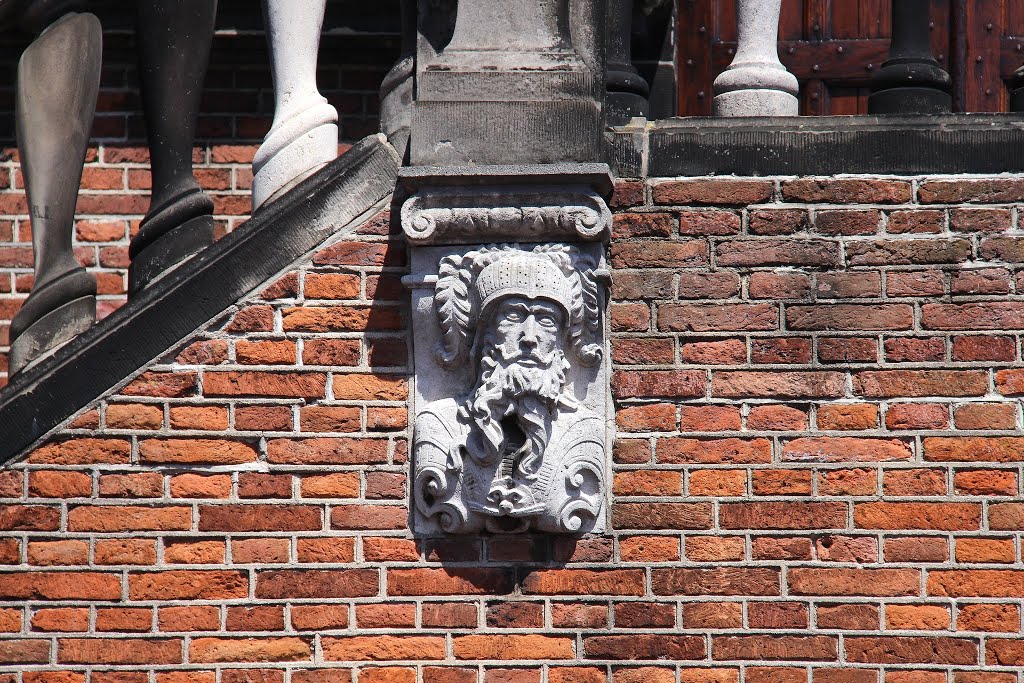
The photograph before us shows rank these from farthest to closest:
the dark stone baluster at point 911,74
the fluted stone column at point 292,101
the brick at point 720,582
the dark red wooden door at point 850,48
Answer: the dark red wooden door at point 850,48 < the dark stone baluster at point 911,74 < the fluted stone column at point 292,101 < the brick at point 720,582

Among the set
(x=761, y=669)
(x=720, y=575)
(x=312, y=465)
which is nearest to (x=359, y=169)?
(x=312, y=465)

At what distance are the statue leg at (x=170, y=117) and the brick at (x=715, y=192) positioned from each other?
1.25 meters

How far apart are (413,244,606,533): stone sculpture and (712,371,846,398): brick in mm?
362

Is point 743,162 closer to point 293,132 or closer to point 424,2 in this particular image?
point 424,2

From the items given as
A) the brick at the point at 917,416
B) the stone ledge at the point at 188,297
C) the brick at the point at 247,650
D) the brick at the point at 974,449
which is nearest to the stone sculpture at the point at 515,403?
the stone ledge at the point at 188,297

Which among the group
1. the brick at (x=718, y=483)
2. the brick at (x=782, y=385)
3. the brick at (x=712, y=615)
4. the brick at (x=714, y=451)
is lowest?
the brick at (x=712, y=615)

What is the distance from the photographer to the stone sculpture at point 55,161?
159 inches

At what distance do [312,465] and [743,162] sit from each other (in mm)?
1407

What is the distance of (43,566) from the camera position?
3932 mm

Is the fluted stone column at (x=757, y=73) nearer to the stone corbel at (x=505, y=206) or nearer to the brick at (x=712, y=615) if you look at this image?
the stone corbel at (x=505, y=206)

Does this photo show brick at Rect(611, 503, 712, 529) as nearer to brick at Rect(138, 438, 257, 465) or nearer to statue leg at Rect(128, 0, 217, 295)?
brick at Rect(138, 438, 257, 465)

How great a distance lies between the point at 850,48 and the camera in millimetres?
5695

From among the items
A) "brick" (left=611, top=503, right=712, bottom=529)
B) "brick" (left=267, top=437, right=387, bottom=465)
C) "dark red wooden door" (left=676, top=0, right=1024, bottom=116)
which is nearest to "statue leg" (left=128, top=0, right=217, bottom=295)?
"brick" (left=267, top=437, right=387, bottom=465)

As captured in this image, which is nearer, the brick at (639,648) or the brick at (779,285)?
the brick at (639,648)
